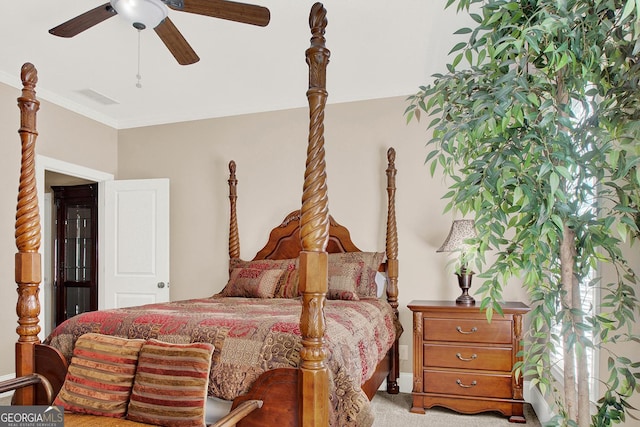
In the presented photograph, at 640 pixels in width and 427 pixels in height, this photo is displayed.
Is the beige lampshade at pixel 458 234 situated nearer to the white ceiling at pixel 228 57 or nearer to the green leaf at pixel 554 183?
the white ceiling at pixel 228 57

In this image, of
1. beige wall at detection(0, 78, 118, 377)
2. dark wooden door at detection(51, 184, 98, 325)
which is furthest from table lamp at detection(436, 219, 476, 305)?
dark wooden door at detection(51, 184, 98, 325)

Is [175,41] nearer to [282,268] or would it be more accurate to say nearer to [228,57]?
[228,57]

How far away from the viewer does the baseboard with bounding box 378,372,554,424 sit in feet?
10.0

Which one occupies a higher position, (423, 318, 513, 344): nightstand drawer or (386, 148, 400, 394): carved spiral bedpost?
(386, 148, 400, 394): carved spiral bedpost

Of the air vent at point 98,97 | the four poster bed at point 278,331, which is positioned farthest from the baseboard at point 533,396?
the air vent at point 98,97

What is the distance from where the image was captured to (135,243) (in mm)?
4840

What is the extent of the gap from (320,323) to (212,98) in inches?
130

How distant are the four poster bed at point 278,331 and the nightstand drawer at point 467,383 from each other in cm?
36

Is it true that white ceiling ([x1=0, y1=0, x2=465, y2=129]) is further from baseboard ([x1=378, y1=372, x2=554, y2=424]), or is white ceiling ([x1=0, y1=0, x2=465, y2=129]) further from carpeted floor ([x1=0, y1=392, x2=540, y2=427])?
carpeted floor ([x1=0, y1=392, x2=540, y2=427])

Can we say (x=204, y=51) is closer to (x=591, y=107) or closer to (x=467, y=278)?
(x=467, y=278)

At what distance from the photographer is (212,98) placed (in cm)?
455

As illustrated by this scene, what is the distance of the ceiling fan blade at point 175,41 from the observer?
247 centimetres

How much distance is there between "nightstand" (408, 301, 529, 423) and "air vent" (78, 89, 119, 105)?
3.43 m

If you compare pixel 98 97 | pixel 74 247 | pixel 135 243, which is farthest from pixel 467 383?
pixel 74 247
